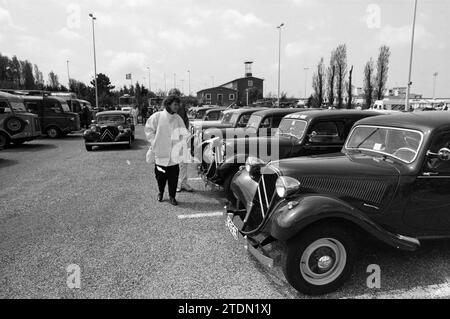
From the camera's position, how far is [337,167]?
364 cm

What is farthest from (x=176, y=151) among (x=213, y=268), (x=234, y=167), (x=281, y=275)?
(x=281, y=275)

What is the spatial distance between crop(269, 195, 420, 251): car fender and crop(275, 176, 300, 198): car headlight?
76 mm

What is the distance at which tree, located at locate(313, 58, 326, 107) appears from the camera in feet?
174

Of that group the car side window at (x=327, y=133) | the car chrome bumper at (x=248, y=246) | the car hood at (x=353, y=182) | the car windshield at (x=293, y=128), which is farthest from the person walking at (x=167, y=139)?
the car hood at (x=353, y=182)

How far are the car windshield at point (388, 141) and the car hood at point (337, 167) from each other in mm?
181

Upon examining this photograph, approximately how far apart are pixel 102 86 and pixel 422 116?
76.0 meters

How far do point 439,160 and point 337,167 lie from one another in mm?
1048

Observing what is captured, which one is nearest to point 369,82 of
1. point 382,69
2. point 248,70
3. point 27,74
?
point 382,69

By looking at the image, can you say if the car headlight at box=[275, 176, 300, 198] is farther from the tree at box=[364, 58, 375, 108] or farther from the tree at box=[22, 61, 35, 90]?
the tree at box=[22, 61, 35, 90]

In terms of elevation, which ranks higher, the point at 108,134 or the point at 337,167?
the point at 337,167

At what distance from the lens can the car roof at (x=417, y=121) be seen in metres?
3.64

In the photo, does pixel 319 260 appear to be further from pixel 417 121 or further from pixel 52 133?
pixel 52 133

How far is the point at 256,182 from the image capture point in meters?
4.10

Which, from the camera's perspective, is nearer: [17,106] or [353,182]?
[353,182]
